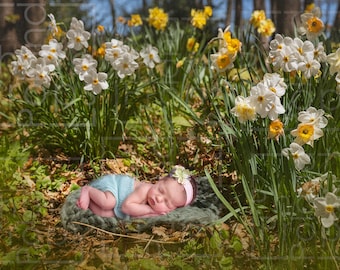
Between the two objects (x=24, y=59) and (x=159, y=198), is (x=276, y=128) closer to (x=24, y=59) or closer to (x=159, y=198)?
(x=159, y=198)

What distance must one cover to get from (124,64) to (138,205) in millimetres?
758

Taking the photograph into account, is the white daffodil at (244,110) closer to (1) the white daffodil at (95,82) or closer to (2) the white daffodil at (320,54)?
(2) the white daffodil at (320,54)

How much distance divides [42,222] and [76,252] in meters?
0.34

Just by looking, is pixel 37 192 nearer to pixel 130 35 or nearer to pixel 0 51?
pixel 0 51

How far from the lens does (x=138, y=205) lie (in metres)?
2.05

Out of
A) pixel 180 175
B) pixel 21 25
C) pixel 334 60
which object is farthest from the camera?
pixel 21 25

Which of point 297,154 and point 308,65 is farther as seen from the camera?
point 308,65

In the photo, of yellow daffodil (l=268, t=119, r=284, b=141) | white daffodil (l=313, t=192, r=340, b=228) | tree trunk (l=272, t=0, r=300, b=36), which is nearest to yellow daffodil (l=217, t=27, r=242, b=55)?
yellow daffodil (l=268, t=119, r=284, b=141)

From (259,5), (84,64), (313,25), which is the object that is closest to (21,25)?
(84,64)

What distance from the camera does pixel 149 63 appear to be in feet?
9.49

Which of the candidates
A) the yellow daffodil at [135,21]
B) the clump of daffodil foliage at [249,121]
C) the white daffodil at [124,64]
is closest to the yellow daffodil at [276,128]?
the clump of daffodil foliage at [249,121]

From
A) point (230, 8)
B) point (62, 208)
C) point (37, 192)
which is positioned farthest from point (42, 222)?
point (230, 8)

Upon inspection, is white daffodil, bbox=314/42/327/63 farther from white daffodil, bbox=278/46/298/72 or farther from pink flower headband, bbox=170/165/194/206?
pink flower headband, bbox=170/165/194/206

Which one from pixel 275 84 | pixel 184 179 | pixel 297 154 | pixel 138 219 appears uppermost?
pixel 275 84
